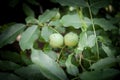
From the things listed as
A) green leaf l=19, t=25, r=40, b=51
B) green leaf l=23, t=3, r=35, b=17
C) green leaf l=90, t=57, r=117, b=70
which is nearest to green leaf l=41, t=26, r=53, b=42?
green leaf l=19, t=25, r=40, b=51

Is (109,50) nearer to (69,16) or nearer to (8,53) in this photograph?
(69,16)

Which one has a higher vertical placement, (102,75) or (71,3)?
(71,3)

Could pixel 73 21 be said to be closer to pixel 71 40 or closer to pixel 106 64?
pixel 71 40

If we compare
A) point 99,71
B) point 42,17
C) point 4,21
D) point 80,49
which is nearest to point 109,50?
point 80,49

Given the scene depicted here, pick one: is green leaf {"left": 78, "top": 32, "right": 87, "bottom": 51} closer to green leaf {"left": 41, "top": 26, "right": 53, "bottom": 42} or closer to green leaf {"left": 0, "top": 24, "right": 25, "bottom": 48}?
green leaf {"left": 41, "top": 26, "right": 53, "bottom": 42}

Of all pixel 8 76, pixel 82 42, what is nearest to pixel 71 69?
pixel 82 42

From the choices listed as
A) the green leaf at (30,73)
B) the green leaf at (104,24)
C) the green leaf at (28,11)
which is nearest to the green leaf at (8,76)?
the green leaf at (30,73)
